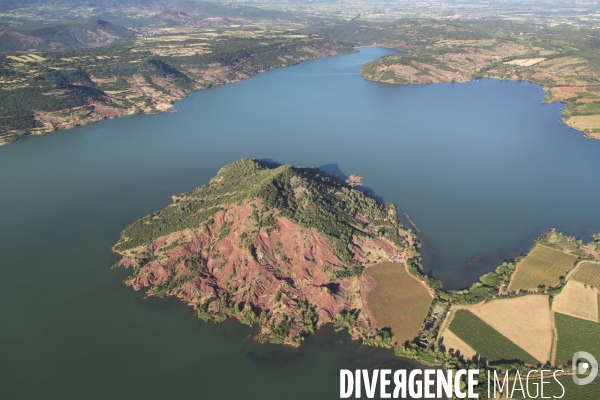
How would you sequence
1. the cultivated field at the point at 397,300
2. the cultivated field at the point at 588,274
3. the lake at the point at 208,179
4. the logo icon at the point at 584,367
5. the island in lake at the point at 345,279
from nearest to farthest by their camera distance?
the logo icon at the point at 584,367 < the lake at the point at 208,179 < the island in lake at the point at 345,279 < the cultivated field at the point at 397,300 < the cultivated field at the point at 588,274

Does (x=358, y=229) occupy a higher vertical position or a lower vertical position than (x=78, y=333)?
higher

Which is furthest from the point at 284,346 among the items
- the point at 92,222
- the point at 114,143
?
the point at 114,143

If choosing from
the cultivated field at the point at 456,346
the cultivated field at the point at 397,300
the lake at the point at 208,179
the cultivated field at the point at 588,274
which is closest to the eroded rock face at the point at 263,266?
the cultivated field at the point at 397,300

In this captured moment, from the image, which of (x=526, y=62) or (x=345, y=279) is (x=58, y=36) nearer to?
(x=345, y=279)

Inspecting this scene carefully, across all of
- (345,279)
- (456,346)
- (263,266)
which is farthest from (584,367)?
(263,266)

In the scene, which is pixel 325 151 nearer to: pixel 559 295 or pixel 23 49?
pixel 559 295

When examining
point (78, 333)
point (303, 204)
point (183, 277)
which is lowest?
point (78, 333)

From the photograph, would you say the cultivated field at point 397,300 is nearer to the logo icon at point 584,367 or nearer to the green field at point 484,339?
the green field at point 484,339
